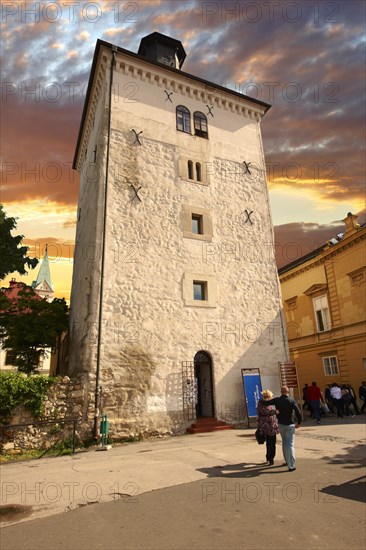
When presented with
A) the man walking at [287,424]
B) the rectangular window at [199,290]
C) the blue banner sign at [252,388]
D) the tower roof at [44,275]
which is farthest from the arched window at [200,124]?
the tower roof at [44,275]

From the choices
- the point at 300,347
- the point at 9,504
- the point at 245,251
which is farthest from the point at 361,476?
the point at 300,347

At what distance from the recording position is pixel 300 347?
1059 inches

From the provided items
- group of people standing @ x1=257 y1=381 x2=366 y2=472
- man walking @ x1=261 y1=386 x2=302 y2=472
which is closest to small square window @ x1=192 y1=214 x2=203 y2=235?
group of people standing @ x1=257 y1=381 x2=366 y2=472

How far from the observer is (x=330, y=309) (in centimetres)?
2388

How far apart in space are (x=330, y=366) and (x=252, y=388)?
35.7ft

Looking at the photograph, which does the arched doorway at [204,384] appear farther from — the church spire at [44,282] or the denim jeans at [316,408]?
the church spire at [44,282]

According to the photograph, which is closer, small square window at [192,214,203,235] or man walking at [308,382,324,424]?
man walking at [308,382,324,424]

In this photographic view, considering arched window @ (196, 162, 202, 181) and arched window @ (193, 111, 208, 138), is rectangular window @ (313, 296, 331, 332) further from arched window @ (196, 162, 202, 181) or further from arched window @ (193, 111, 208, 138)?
arched window @ (193, 111, 208, 138)

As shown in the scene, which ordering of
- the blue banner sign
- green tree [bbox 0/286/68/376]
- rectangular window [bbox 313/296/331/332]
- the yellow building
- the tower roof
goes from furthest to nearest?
the tower roof < rectangular window [bbox 313/296/331/332] < the yellow building < green tree [bbox 0/286/68/376] < the blue banner sign

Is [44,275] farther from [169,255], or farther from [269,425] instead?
[269,425]

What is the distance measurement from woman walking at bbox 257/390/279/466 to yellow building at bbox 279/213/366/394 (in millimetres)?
15670

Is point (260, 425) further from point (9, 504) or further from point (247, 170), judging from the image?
point (247, 170)

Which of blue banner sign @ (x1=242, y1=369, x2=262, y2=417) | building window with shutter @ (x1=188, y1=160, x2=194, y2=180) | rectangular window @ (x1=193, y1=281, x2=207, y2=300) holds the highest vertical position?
building window with shutter @ (x1=188, y1=160, x2=194, y2=180)

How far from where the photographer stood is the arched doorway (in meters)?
15.4
